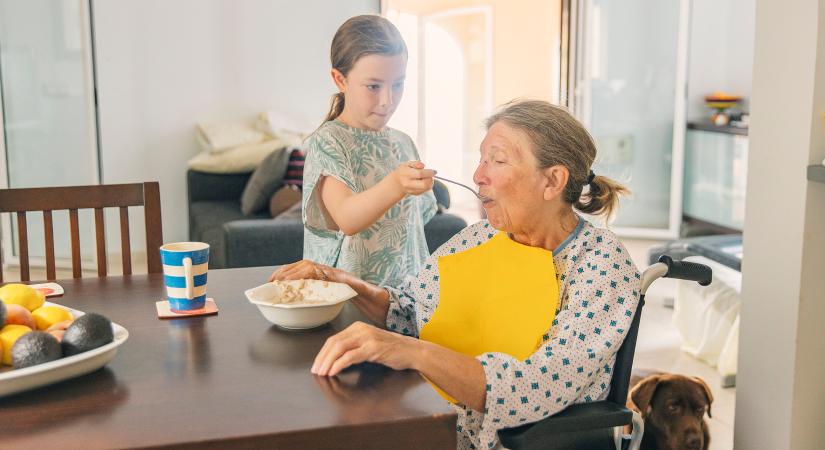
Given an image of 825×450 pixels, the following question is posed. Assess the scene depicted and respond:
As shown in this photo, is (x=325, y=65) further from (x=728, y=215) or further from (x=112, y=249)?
(x=728, y=215)

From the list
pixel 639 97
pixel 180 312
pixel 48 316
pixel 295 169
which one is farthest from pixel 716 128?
pixel 48 316

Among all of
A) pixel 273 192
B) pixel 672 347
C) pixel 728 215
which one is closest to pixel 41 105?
pixel 273 192

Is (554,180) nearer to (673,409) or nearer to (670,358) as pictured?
(673,409)

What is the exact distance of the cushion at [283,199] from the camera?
16.2ft

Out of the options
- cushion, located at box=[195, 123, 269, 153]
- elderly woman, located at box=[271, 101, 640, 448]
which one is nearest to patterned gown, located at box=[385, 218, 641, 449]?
elderly woman, located at box=[271, 101, 640, 448]

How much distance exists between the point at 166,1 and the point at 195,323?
15.9 ft

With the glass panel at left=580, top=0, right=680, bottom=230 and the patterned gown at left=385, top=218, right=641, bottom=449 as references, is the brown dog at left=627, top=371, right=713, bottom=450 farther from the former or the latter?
the glass panel at left=580, top=0, right=680, bottom=230

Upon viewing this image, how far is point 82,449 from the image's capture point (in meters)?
1.04

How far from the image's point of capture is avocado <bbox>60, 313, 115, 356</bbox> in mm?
1249

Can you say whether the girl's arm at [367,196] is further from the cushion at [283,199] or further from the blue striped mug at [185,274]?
the cushion at [283,199]

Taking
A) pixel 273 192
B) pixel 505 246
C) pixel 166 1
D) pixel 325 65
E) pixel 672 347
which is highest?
pixel 166 1

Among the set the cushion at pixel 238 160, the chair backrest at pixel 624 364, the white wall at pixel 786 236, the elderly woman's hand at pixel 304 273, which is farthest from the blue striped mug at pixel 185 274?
the cushion at pixel 238 160

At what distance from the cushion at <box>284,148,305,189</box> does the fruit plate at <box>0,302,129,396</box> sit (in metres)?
3.91

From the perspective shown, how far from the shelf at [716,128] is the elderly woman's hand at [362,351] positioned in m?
4.87
